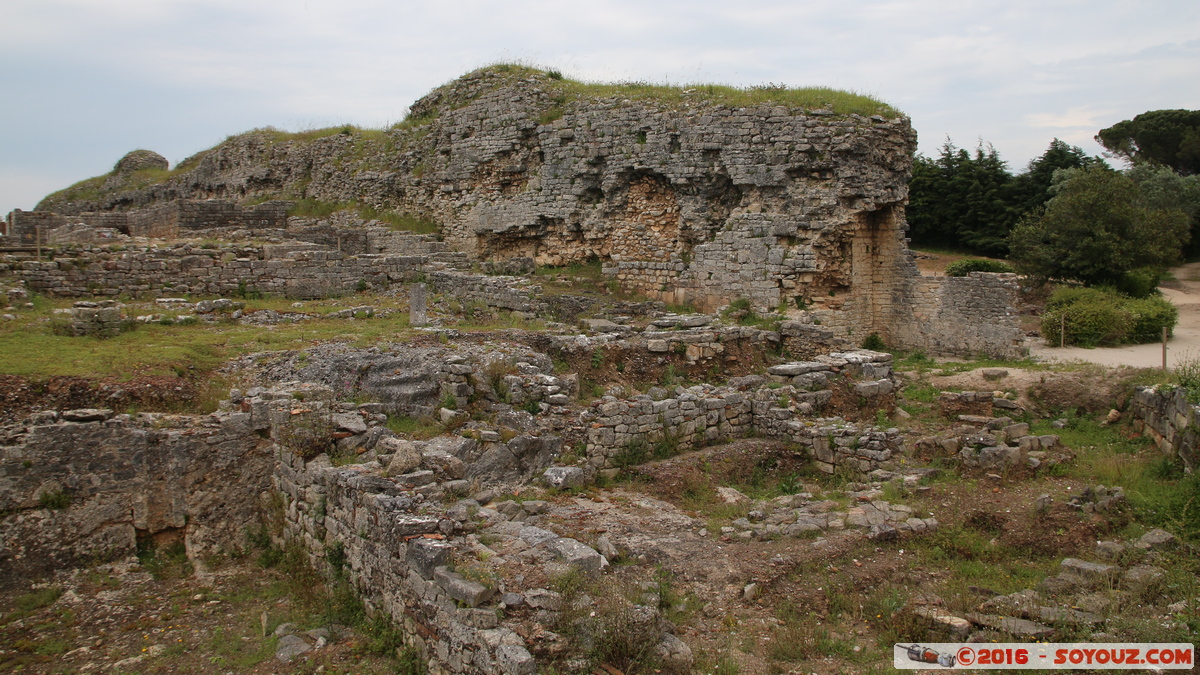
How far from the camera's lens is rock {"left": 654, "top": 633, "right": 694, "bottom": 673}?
17.0ft

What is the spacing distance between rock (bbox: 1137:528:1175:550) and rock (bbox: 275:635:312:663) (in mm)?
7213

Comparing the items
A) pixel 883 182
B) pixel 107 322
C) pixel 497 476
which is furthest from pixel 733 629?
pixel 883 182

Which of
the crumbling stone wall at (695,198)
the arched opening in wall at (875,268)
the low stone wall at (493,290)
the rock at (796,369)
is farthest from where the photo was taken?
the arched opening in wall at (875,268)

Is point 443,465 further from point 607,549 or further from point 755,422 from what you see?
point 755,422

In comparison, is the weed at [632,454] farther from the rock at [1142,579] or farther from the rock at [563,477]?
the rock at [1142,579]

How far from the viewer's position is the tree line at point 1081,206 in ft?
77.6

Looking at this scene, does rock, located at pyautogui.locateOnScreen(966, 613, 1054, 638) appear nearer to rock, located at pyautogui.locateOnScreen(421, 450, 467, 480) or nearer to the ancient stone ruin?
the ancient stone ruin

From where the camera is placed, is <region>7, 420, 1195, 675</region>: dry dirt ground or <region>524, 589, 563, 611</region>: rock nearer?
<region>524, 589, 563, 611</region>: rock

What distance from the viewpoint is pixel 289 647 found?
6145 millimetres

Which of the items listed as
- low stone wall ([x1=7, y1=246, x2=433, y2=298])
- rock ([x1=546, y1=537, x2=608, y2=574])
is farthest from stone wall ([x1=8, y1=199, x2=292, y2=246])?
rock ([x1=546, y1=537, x2=608, y2=574])

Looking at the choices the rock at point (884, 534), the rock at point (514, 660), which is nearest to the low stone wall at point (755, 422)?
the rock at point (884, 534)

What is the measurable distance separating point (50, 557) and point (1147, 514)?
10458 millimetres

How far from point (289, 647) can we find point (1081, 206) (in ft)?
85.7

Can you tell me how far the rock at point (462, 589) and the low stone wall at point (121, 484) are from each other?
12.1ft
